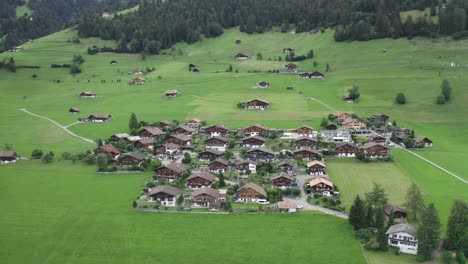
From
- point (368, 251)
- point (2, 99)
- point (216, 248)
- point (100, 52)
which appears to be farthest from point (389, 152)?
point (100, 52)

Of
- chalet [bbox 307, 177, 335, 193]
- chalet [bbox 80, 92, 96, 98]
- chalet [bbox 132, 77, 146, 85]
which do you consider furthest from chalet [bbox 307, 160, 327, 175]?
chalet [bbox 132, 77, 146, 85]

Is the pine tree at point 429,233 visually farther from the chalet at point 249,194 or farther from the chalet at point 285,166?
the chalet at point 285,166

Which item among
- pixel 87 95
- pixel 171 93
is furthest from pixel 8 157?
pixel 171 93

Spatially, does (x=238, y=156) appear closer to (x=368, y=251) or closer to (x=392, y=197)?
(x=392, y=197)

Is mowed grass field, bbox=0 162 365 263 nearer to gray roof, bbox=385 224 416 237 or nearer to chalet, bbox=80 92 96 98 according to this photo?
gray roof, bbox=385 224 416 237

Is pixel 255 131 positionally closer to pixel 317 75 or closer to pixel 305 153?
pixel 305 153

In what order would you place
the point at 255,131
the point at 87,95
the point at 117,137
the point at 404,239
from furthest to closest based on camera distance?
the point at 87,95
the point at 255,131
the point at 117,137
the point at 404,239
